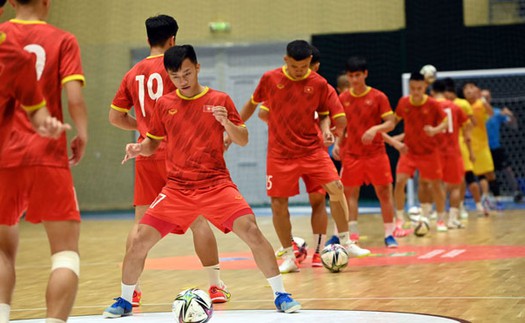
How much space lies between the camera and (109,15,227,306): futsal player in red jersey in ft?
23.0

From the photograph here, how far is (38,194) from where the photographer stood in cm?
446

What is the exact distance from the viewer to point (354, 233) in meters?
11.1

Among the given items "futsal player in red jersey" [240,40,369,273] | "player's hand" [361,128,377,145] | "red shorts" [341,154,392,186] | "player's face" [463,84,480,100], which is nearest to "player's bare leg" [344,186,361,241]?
"red shorts" [341,154,392,186]

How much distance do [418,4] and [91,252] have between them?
1131cm

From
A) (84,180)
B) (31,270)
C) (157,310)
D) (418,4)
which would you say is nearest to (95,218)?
(84,180)

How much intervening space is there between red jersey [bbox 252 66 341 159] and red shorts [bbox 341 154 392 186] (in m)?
2.30

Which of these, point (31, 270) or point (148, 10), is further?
point (148, 10)

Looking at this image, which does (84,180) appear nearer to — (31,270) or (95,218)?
(95,218)

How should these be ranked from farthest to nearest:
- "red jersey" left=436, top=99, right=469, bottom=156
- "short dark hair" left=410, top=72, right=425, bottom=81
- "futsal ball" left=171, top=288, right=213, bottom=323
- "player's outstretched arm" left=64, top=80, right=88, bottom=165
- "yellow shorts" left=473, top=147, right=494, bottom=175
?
"yellow shorts" left=473, top=147, right=494, bottom=175 < "red jersey" left=436, top=99, right=469, bottom=156 < "short dark hair" left=410, top=72, right=425, bottom=81 < "futsal ball" left=171, top=288, right=213, bottom=323 < "player's outstretched arm" left=64, top=80, right=88, bottom=165

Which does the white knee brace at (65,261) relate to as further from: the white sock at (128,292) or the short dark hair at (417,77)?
the short dark hair at (417,77)

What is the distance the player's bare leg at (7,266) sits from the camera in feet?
15.1

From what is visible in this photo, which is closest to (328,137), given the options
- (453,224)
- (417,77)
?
(417,77)

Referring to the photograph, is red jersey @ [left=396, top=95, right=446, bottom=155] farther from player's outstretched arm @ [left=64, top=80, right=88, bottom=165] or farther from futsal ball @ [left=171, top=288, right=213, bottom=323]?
player's outstretched arm @ [left=64, top=80, right=88, bottom=165]

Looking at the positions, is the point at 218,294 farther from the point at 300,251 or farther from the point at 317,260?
the point at 300,251
